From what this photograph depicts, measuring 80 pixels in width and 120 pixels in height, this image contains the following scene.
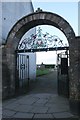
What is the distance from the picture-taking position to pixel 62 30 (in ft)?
34.0

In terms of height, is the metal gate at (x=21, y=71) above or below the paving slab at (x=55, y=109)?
above

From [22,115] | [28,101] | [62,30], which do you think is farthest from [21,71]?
A: [22,115]

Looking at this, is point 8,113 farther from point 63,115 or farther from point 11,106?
point 63,115

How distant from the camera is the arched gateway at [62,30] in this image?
31.0 feet

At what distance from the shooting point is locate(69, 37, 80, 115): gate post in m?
9.29

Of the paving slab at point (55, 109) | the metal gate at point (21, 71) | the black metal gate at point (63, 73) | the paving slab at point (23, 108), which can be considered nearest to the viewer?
the paving slab at point (55, 109)

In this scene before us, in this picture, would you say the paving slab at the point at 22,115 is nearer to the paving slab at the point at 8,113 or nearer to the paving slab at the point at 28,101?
the paving slab at the point at 8,113

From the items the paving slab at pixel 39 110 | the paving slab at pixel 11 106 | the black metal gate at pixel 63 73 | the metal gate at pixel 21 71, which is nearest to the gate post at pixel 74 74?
the paving slab at pixel 39 110

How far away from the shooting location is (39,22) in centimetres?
1138

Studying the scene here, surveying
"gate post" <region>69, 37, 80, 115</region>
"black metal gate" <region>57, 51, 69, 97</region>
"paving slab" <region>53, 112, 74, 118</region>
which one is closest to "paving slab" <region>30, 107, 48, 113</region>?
"paving slab" <region>53, 112, 74, 118</region>

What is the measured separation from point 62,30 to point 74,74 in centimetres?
199

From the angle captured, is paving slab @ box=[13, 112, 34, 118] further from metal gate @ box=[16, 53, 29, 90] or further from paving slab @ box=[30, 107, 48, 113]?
metal gate @ box=[16, 53, 29, 90]

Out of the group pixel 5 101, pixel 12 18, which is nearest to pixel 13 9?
pixel 12 18

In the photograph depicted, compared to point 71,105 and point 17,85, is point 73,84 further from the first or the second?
point 17,85
